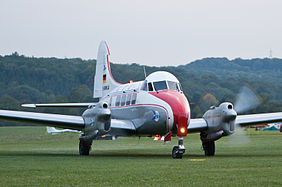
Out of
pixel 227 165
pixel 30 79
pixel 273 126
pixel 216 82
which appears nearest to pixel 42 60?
pixel 30 79

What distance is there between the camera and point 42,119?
2150 cm

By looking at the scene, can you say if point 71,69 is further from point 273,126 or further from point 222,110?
point 222,110

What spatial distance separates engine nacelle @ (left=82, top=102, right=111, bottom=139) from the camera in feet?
67.2

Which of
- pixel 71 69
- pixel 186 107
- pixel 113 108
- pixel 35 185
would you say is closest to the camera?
pixel 35 185

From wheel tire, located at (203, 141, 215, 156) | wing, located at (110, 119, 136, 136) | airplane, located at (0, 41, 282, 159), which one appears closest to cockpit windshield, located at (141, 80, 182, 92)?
airplane, located at (0, 41, 282, 159)

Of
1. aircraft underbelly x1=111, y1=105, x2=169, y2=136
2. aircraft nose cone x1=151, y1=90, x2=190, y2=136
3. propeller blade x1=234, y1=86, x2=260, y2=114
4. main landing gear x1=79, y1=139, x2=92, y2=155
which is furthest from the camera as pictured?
propeller blade x1=234, y1=86, x2=260, y2=114

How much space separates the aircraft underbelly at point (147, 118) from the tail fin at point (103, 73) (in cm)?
567

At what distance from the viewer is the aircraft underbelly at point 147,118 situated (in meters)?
20.1

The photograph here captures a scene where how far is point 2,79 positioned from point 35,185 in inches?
4045

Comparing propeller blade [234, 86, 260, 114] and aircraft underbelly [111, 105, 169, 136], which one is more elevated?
propeller blade [234, 86, 260, 114]

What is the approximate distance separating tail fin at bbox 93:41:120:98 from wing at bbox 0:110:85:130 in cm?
698

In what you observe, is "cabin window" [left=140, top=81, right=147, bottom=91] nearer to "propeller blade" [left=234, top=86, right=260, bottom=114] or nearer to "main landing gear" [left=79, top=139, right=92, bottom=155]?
"main landing gear" [left=79, top=139, right=92, bottom=155]

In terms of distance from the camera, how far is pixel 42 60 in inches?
4811

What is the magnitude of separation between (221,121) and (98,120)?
5117mm
